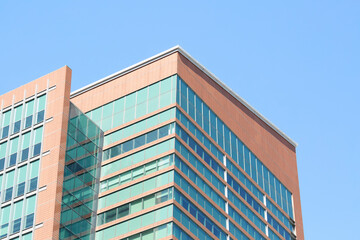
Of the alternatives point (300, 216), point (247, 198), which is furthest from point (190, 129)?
point (300, 216)

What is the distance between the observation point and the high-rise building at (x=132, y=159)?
84.4 meters

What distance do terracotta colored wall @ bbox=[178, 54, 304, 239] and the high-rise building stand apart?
23 centimetres

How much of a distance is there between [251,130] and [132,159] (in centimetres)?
1982

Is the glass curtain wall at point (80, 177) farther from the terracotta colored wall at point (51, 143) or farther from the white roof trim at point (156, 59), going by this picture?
the white roof trim at point (156, 59)

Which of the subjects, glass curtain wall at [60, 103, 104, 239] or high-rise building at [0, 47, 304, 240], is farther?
high-rise building at [0, 47, 304, 240]

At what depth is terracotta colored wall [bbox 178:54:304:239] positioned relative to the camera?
3777 inches

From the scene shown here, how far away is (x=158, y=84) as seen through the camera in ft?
306

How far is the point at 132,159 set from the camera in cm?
9056

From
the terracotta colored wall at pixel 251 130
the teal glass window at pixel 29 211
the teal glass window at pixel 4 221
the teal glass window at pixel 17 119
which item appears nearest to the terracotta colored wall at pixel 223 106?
the terracotta colored wall at pixel 251 130

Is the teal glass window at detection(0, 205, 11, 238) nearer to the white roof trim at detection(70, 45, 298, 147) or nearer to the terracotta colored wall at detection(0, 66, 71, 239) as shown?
the terracotta colored wall at detection(0, 66, 71, 239)

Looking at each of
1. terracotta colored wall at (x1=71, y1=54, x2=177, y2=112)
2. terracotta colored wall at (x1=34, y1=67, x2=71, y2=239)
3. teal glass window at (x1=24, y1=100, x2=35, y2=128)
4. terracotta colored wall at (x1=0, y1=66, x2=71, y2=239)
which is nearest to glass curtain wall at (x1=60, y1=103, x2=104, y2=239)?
terracotta colored wall at (x1=34, y1=67, x2=71, y2=239)

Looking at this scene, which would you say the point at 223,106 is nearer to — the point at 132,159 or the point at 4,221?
the point at 132,159

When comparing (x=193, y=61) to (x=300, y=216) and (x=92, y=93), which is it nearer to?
(x=92, y=93)

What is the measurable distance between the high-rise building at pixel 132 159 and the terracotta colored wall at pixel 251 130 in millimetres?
231
